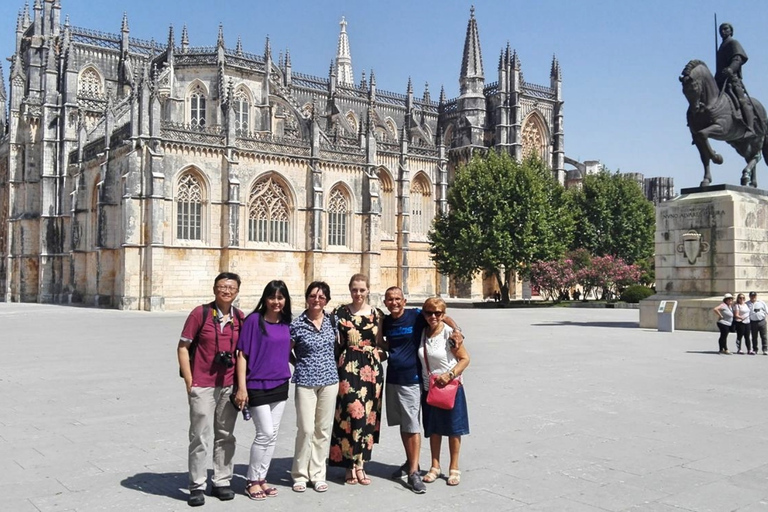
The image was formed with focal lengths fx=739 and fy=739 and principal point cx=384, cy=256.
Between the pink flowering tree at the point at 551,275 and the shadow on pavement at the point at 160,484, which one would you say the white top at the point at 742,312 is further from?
the pink flowering tree at the point at 551,275

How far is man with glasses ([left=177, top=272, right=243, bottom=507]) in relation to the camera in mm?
5867

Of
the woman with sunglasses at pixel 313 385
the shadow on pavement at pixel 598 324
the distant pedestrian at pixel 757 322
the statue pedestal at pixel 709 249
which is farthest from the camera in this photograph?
the shadow on pavement at pixel 598 324

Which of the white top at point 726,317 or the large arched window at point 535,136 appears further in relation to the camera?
the large arched window at point 535,136

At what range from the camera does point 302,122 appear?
46.1 meters

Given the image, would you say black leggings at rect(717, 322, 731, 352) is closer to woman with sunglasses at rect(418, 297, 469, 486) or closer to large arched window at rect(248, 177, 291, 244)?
woman with sunglasses at rect(418, 297, 469, 486)

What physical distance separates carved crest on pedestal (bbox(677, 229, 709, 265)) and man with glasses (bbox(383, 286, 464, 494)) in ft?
56.7

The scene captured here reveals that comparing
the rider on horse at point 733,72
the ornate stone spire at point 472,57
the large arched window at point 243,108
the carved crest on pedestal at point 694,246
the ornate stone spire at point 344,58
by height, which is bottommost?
the carved crest on pedestal at point 694,246

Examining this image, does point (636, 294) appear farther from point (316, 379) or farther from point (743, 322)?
point (316, 379)

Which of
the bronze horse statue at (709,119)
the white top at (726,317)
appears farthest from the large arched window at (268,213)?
the white top at (726,317)

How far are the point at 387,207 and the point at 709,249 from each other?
101 ft

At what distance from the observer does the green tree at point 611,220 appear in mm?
51562

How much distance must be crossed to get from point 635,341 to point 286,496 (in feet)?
48.0

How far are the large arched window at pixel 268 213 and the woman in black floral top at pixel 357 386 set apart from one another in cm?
3382

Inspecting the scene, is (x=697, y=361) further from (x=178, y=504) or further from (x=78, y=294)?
(x=78, y=294)
